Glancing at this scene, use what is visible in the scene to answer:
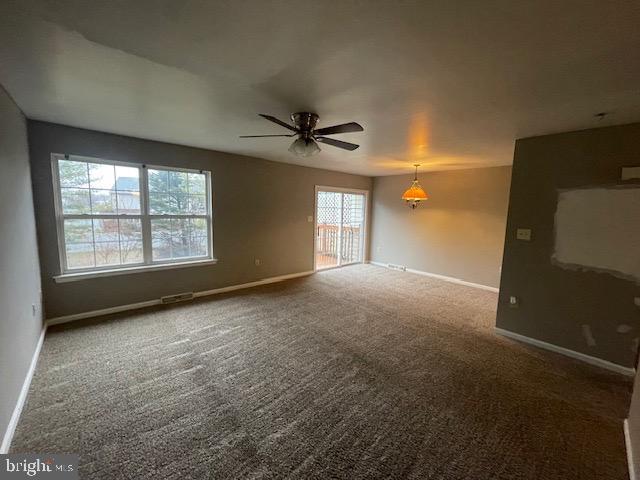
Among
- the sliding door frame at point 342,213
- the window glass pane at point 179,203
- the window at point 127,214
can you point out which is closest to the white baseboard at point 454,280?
the sliding door frame at point 342,213

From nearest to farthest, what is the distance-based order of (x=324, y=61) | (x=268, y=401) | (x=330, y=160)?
(x=324, y=61)
(x=268, y=401)
(x=330, y=160)

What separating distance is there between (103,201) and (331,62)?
11.1 feet

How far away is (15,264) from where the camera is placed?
2.02 metres

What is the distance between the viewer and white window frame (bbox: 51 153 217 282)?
3.04 m

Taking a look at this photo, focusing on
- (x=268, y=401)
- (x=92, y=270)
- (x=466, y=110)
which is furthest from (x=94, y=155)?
(x=466, y=110)

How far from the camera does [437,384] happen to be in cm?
222

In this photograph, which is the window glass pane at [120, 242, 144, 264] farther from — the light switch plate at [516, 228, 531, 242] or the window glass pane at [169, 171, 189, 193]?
the light switch plate at [516, 228, 531, 242]

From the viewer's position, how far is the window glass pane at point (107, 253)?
Answer: 11.0 feet

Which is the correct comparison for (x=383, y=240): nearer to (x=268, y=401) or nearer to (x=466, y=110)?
(x=466, y=110)

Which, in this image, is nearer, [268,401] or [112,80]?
[112,80]

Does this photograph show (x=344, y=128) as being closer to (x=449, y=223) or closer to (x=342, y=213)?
(x=449, y=223)

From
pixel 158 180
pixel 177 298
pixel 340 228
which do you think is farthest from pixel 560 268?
pixel 158 180

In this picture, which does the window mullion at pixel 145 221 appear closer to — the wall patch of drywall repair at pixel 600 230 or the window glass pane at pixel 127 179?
the window glass pane at pixel 127 179

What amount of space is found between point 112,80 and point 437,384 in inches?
135
